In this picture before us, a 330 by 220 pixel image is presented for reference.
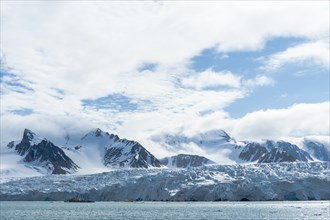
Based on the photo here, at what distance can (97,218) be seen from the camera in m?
119

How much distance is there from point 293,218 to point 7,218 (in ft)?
210

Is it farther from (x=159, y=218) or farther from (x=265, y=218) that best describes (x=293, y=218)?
(x=159, y=218)

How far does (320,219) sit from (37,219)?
200 ft

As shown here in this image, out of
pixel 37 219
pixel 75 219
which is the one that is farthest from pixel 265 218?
pixel 37 219

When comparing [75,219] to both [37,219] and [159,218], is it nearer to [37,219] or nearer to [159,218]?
[37,219]

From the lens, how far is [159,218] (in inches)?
4663

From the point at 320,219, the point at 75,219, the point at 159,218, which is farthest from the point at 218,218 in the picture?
the point at 75,219

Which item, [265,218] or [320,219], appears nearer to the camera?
[320,219]

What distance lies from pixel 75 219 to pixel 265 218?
4214 cm

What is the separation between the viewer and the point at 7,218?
392ft

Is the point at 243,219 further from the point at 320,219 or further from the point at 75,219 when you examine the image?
the point at 75,219

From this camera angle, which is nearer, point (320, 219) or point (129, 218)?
point (320, 219)

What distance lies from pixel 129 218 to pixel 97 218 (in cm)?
712

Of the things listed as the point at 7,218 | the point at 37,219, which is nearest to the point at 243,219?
the point at 37,219
